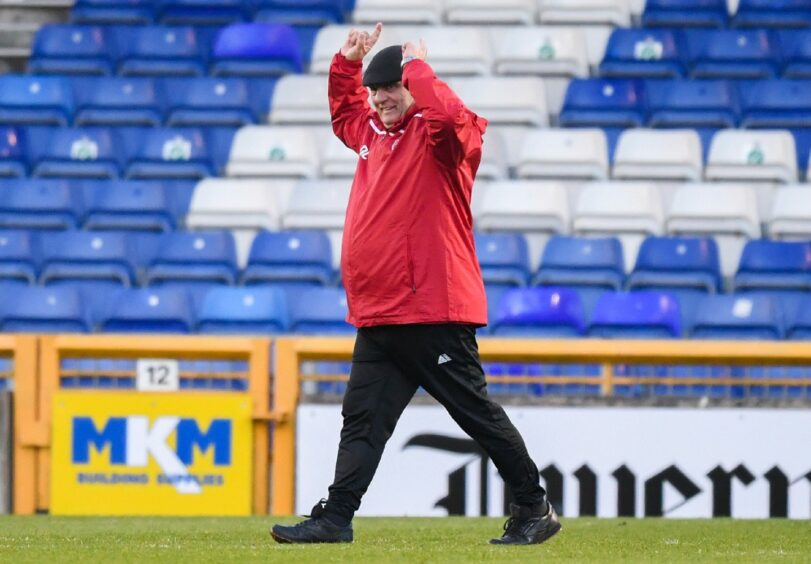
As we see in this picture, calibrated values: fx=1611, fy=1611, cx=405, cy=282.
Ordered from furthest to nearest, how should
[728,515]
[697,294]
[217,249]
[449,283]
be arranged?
[217,249] → [697,294] → [728,515] → [449,283]

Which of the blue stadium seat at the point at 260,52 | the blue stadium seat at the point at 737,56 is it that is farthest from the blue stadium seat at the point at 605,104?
the blue stadium seat at the point at 260,52

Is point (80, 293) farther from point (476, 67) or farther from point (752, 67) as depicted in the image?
point (752, 67)

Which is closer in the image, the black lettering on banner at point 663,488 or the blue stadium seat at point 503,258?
the black lettering on banner at point 663,488

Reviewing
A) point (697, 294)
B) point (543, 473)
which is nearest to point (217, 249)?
point (697, 294)

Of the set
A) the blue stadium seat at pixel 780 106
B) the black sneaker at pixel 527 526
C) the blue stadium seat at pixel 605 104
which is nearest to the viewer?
the black sneaker at pixel 527 526

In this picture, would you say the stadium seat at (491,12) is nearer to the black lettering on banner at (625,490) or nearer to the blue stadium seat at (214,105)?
the blue stadium seat at (214,105)

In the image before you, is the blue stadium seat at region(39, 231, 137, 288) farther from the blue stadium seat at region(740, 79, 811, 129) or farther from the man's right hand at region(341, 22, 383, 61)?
the man's right hand at region(341, 22, 383, 61)

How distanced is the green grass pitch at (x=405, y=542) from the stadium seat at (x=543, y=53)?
6.11m

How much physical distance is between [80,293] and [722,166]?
15.2ft

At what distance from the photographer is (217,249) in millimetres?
11086

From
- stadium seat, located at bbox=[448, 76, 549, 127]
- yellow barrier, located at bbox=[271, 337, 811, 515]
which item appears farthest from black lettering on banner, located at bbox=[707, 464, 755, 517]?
stadium seat, located at bbox=[448, 76, 549, 127]

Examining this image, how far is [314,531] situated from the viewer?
5.23 m

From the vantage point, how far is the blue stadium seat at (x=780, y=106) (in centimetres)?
1199

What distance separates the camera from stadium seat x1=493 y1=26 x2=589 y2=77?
12734 millimetres
